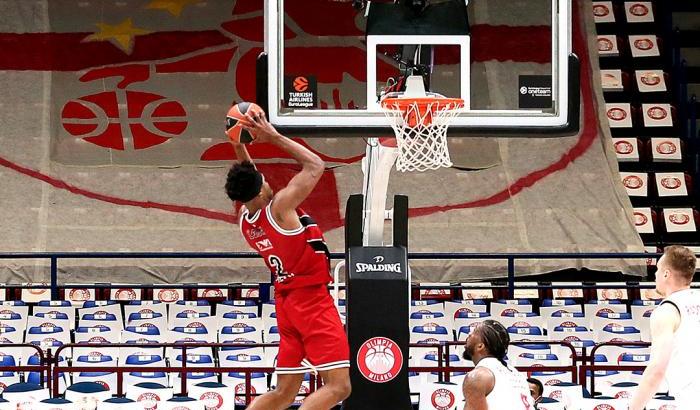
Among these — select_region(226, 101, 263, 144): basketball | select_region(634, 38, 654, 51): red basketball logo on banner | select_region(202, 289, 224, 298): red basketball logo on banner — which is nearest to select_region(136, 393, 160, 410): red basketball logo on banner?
select_region(226, 101, 263, 144): basketball

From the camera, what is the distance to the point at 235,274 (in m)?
14.5

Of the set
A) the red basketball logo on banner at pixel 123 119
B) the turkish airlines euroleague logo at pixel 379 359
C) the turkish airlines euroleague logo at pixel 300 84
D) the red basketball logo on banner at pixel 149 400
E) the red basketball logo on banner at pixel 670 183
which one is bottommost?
the red basketball logo on banner at pixel 149 400

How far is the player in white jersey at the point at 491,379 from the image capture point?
5145 millimetres

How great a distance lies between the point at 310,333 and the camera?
652 centimetres

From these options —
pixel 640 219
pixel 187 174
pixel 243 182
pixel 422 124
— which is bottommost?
pixel 243 182

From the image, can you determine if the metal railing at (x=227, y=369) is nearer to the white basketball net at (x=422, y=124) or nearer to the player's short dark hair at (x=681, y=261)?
the white basketball net at (x=422, y=124)

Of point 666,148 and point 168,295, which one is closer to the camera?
point 168,295

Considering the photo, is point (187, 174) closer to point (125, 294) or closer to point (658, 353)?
point (125, 294)

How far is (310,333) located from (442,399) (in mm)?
2440

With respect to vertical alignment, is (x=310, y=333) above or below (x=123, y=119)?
below

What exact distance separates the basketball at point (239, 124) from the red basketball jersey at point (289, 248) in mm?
387

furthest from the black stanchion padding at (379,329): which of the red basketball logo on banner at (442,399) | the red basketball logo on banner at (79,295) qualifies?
the red basketball logo on banner at (79,295)

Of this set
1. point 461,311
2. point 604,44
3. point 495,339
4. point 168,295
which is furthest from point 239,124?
point 604,44

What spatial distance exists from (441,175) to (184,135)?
3368 mm
